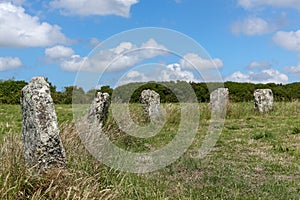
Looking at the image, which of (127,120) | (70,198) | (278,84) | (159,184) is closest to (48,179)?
(70,198)

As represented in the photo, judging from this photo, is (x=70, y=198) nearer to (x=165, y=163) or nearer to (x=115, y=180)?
(x=115, y=180)

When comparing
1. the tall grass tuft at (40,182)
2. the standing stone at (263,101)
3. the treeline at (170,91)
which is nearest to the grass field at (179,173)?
the tall grass tuft at (40,182)

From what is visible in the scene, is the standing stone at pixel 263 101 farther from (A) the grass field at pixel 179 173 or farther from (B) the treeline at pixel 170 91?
(A) the grass field at pixel 179 173

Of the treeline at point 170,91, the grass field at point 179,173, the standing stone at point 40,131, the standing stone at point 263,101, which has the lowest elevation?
the grass field at point 179,173

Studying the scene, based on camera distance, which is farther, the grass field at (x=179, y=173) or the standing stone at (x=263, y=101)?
the standing stone at (x=263, y=101)

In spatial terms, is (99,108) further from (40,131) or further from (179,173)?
(40,131)

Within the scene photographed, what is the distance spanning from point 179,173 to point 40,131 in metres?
2.82

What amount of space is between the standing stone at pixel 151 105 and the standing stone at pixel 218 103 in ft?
7.49

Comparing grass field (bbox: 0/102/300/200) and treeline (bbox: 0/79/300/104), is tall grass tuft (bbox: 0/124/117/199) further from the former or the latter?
treeline (bbox: 0/79/300/104)

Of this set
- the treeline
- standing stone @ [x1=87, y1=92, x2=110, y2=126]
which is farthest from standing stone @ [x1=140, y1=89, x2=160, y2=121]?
standing stone @ [x1=87, y1=92, x2=110, y2=126]

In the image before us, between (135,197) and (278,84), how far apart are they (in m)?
29.1

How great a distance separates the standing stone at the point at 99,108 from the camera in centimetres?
1105

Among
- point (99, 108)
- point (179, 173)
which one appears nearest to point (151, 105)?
point (99, 108)

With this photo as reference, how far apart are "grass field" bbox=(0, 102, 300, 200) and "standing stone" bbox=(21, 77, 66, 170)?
0.19m
